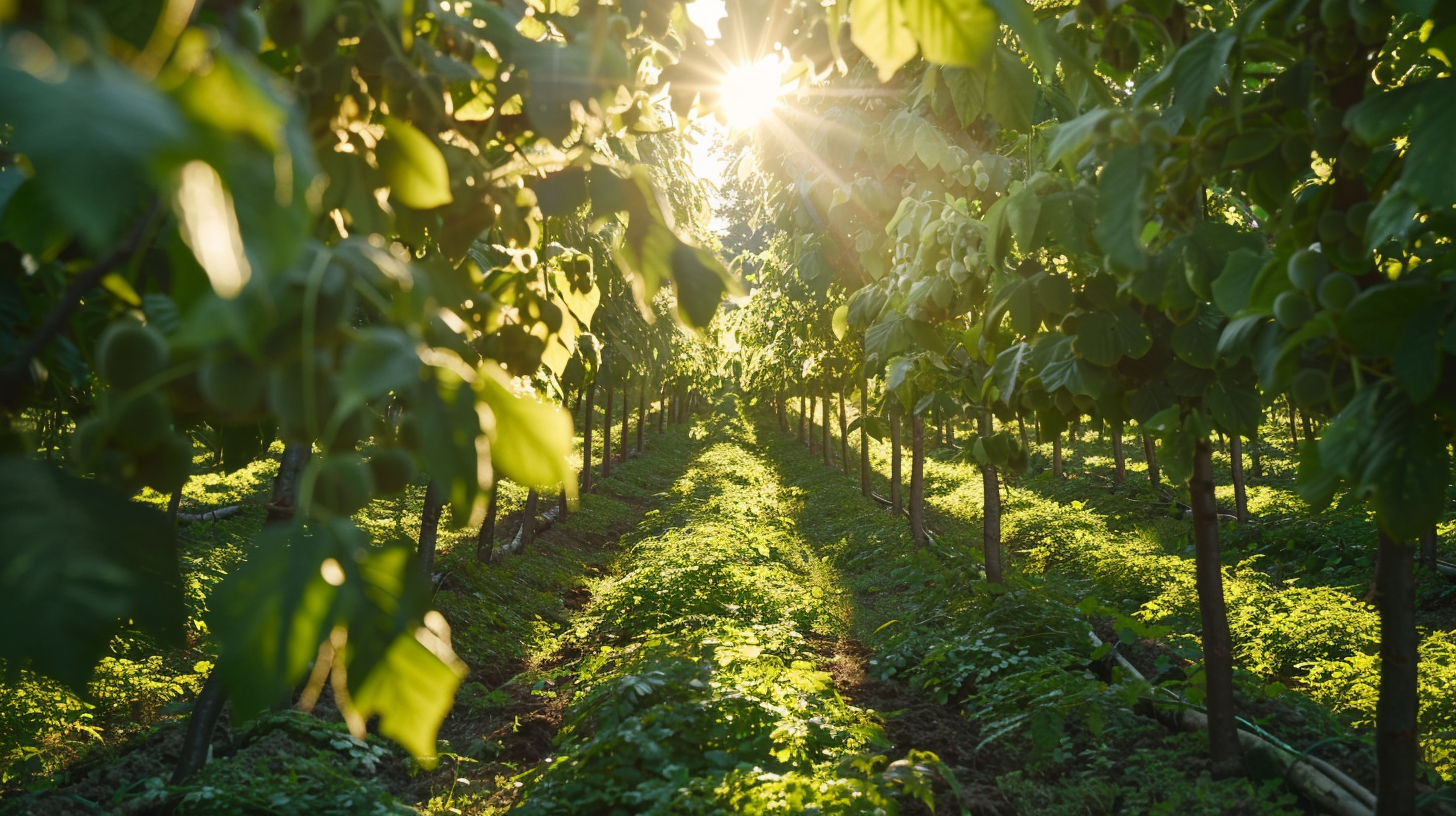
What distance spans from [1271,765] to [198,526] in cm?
988

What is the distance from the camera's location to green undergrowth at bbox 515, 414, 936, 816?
3.06 m

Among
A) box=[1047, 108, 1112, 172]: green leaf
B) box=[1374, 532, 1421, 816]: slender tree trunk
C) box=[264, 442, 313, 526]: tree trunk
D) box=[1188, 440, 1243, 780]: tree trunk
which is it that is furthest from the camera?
box=[1188, 440, 1243, 780]: tree trunk

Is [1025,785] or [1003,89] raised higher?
[1003,89]

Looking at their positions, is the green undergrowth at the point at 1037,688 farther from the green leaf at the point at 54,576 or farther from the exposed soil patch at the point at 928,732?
the green leaf at the point at 54,576

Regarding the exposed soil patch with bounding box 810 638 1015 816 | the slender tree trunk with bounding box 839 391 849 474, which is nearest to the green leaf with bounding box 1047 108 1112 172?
the exposed soil patch with bounding box 810 638 1015 816

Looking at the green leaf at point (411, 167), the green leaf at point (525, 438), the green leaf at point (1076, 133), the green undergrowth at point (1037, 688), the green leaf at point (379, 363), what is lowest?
the green undergrowth at point (1037, 688)

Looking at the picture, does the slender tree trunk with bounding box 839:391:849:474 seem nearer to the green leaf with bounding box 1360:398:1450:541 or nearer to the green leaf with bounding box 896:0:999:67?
the green leaf with bounding box 1360:398:1450:541

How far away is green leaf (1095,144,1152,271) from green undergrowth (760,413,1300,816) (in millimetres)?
3245

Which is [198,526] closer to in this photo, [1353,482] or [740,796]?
[740,796]

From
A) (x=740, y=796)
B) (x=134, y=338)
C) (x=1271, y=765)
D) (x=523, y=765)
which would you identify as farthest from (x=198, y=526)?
(x=134, y=338)

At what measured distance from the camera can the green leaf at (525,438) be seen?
24.2 inches

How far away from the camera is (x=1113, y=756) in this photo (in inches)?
171

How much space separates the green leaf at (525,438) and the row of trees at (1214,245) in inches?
19.7

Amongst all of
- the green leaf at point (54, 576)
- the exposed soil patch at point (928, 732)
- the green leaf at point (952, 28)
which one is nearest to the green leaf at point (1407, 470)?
the green leaf at point (952, 28)
